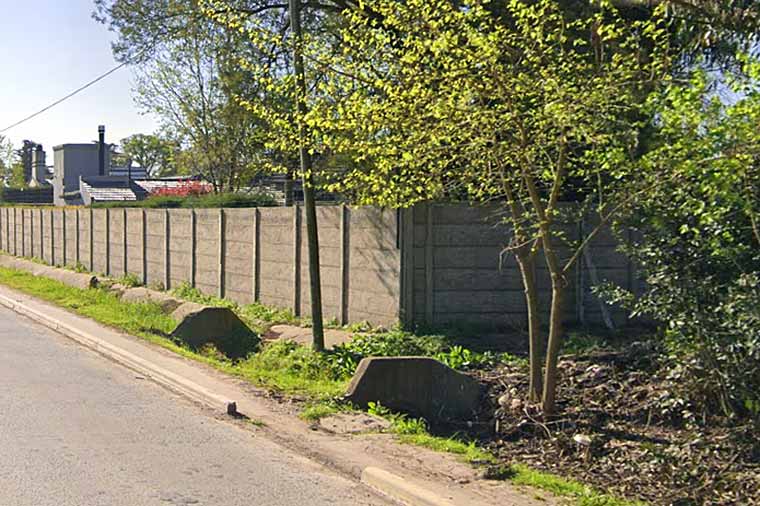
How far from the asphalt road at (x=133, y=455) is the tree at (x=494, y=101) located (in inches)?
112

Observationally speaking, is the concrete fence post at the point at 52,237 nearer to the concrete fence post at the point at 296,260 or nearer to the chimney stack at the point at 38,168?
the concrete fence post at the point at 296,260

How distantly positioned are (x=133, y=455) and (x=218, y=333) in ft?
22.8

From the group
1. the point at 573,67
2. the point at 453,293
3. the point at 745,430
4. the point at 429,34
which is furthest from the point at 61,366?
the point at 745,430

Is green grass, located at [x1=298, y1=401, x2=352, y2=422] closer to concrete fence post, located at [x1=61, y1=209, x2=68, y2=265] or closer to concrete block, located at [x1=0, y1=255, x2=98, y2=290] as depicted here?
concrete block, located at [x1=0, y1=255, x2=98, y2=290]

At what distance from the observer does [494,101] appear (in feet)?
27.2

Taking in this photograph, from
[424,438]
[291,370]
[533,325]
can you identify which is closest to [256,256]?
[291,370]

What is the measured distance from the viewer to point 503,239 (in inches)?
551

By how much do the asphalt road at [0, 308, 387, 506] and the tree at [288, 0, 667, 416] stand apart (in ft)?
9.31

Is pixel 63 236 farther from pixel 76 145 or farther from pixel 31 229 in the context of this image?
pixel 76 145

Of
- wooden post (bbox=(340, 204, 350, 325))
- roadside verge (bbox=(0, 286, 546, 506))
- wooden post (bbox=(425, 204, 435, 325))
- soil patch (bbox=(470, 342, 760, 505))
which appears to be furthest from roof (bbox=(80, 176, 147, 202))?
soil patch (bbox=(470, 342, 760, 505))

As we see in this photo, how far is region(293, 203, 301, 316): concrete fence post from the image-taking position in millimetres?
16531

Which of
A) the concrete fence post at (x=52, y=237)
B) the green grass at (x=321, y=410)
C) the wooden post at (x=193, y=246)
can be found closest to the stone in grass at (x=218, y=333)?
the green grass at (x=321, y=410)

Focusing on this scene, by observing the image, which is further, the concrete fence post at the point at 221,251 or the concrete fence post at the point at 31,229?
the concrete fence post at the point at 31,229

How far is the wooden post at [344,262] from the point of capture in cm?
1509
